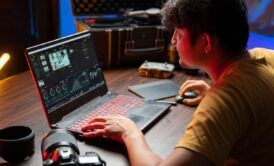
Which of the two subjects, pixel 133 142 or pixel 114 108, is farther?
pixel 114 108

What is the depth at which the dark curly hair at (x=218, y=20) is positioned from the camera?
39.3 inches

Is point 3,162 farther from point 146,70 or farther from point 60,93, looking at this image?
point 146,70

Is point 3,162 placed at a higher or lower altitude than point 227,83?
lower

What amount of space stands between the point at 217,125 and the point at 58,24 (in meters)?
1.67

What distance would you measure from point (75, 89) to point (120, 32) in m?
0.63

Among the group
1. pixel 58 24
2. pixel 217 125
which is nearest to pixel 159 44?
pixel 58 24

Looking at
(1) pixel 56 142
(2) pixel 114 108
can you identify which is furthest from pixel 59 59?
(1) pixel 56 142

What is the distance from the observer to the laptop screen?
1.25 meters

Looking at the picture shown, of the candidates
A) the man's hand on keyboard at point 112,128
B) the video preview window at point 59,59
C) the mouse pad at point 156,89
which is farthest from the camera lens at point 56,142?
the mouse pad at point 156,89

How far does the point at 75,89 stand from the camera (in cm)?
139

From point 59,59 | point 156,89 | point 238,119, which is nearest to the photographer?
point 238,119

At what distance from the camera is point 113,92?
160cm

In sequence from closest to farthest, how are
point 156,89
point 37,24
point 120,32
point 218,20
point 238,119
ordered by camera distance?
point 238,119
point 218,20
point 156,89
point 120,32
point 37,24

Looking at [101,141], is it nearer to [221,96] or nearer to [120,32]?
[221,96]
